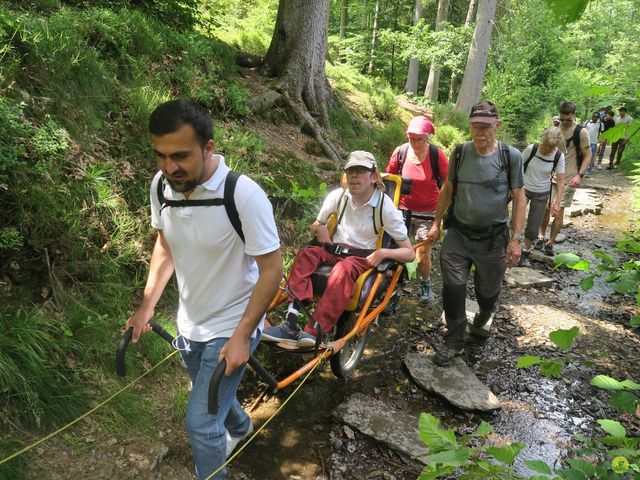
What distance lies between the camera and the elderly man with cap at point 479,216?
4.08m

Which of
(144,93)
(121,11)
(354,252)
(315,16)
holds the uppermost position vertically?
(315,16)

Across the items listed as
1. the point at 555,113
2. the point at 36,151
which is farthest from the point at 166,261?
the point at 555,113

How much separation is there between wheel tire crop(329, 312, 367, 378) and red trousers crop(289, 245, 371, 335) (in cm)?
36

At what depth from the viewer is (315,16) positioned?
28.0 feet

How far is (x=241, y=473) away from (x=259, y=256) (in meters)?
1.93

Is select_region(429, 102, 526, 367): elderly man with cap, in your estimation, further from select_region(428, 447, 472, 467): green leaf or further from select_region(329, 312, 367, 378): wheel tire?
select_region(428, 447, 472, 467): green leaf

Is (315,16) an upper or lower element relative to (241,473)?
upper

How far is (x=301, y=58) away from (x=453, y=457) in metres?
8.47

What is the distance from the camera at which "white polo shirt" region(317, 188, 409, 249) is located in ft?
13.4

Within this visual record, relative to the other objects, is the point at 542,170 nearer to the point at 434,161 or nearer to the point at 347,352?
the point at 434,161

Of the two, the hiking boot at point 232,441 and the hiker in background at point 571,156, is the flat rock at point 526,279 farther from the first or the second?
the hiking boot at point 232,441

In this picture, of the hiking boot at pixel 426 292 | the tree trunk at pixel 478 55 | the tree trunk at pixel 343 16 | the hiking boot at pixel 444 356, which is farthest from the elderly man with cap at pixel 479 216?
the tree trunk at pixel 343 16

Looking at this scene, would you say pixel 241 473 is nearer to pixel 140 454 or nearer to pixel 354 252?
pixel 140 454

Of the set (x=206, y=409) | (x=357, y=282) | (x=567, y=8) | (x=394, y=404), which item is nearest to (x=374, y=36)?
(x=357, y=282)
